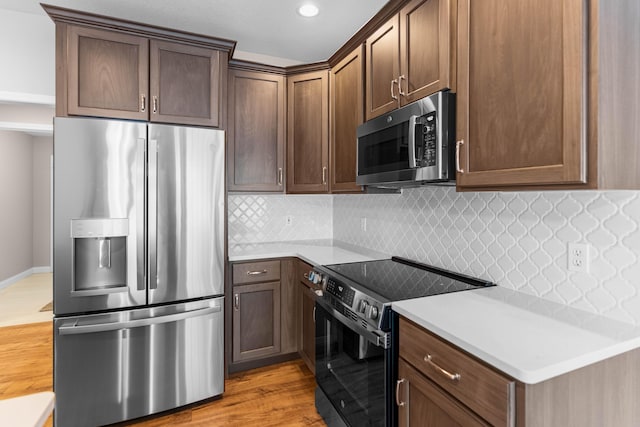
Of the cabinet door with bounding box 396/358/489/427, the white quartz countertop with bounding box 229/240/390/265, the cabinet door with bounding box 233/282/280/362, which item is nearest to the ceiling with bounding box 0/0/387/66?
the white quartz countertop with bounding box 229/240/390/265

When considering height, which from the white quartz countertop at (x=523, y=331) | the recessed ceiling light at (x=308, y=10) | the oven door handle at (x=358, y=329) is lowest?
the oven door handle at (x=358, y=329)

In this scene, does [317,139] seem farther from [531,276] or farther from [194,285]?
[531,276]

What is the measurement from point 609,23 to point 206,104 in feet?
6.89

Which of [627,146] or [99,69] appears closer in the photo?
[627,146]

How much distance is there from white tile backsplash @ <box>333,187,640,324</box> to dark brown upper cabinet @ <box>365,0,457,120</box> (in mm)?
604

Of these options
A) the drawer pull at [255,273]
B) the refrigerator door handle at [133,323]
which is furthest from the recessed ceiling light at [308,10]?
the refrigerator door handle at [133,323]

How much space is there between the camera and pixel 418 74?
64.2 inches

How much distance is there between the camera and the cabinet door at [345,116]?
7.34ft

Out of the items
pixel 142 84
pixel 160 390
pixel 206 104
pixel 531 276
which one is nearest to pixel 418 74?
pixel 531 276

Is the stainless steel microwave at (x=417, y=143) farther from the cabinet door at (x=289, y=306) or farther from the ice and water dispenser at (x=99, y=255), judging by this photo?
the ice and water dispenser at (x=99, y=255)

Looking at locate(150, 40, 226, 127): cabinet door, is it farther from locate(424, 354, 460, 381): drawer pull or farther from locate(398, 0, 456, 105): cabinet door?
locate(424, 354, 460, 381): drawer pull

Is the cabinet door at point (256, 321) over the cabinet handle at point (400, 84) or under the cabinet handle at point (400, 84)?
under

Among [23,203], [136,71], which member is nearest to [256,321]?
[136,71]

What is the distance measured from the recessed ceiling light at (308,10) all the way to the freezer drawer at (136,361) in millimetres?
2053
